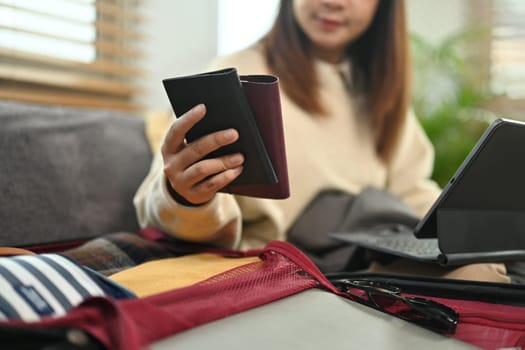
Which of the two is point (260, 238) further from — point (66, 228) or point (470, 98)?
point (470, 98)

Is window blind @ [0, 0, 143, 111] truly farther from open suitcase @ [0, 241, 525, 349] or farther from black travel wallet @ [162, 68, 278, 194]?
open suitcase @ [0, 241, 525, 349]

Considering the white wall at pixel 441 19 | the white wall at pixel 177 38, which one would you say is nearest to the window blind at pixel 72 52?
the white wall at pixel 177 38

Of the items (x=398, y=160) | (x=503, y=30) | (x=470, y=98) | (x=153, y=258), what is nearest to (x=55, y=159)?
(x=153, y=258)

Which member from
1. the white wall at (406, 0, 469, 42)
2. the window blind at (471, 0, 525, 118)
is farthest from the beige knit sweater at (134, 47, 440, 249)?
the white wall at (406, 0, 469, 42)

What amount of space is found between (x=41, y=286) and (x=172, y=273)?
0.16m

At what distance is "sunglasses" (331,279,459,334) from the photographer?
1.53 ft

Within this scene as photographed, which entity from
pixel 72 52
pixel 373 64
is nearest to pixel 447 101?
pixel 373 64

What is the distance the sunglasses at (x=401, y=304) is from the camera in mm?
468

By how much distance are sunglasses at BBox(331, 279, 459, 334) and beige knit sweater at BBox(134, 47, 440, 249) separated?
247 mm

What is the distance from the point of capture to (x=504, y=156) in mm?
570

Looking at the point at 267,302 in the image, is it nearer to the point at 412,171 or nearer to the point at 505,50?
the point at 412,171

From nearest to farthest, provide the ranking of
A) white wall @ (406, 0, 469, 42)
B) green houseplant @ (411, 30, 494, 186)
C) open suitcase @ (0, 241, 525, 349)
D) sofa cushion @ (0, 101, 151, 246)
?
open suitcase @ (0, 241, 525, 349), sofa cushion @ (0, 101, 151, 246), green houseplant @ (411, 30, 494, 186), white wall @ (406, 0, 469, 42)

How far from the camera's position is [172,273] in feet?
1.77

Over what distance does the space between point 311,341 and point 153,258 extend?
361mm
